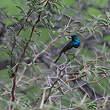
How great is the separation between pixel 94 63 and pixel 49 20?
654 millimetres

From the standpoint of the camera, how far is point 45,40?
176 inches

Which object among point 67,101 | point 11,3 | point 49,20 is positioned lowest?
point 67,101

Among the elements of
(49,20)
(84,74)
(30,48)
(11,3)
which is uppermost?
(11,3)

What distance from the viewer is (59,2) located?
2.74 metres

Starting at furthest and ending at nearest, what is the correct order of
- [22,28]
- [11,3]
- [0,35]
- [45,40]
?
1. [45,40]
2. [11,3]
3. [0,35]
4. [22,28]

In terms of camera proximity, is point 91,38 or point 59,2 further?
point 91,38

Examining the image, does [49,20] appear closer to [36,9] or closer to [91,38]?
[36,9]

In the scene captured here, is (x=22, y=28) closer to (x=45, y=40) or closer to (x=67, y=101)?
(x=67, y=101)

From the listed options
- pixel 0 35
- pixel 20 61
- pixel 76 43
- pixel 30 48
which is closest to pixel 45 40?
pixel 76 43

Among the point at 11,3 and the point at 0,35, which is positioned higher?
the point at 11,3

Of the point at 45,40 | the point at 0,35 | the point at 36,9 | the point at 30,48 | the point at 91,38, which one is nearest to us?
the point at 36,9

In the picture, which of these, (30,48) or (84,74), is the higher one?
(30,48)

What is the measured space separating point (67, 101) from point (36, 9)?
1.56 m

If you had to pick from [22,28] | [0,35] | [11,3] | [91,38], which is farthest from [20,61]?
[91,38]
